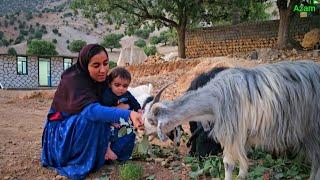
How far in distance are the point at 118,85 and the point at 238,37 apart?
14361mm

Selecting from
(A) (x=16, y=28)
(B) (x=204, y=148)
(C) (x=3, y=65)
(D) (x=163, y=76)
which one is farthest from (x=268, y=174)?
(A) (x=16, y=28)

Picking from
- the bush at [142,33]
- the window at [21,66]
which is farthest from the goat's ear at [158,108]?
the bush at [142,33]

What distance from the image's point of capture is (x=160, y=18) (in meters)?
18.8

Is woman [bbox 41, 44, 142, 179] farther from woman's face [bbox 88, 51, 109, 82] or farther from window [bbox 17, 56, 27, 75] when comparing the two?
window [bbox 17, 56, 27, 75]

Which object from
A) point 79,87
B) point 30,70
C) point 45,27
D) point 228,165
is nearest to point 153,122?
point 228,165

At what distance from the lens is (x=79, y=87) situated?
3.84 meters

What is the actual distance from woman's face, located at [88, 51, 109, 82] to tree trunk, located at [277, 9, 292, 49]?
11.3m

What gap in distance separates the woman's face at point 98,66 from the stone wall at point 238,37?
527 inches

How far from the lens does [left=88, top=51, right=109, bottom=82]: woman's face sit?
12.8 feet

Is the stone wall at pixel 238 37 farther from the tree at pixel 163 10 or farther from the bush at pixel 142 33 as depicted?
the bush at pixel 142 33

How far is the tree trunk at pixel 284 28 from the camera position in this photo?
14.3 m

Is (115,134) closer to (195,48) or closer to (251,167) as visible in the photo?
(251,167)

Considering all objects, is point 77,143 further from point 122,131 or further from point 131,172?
point 131,172

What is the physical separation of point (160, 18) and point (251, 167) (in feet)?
50.4
